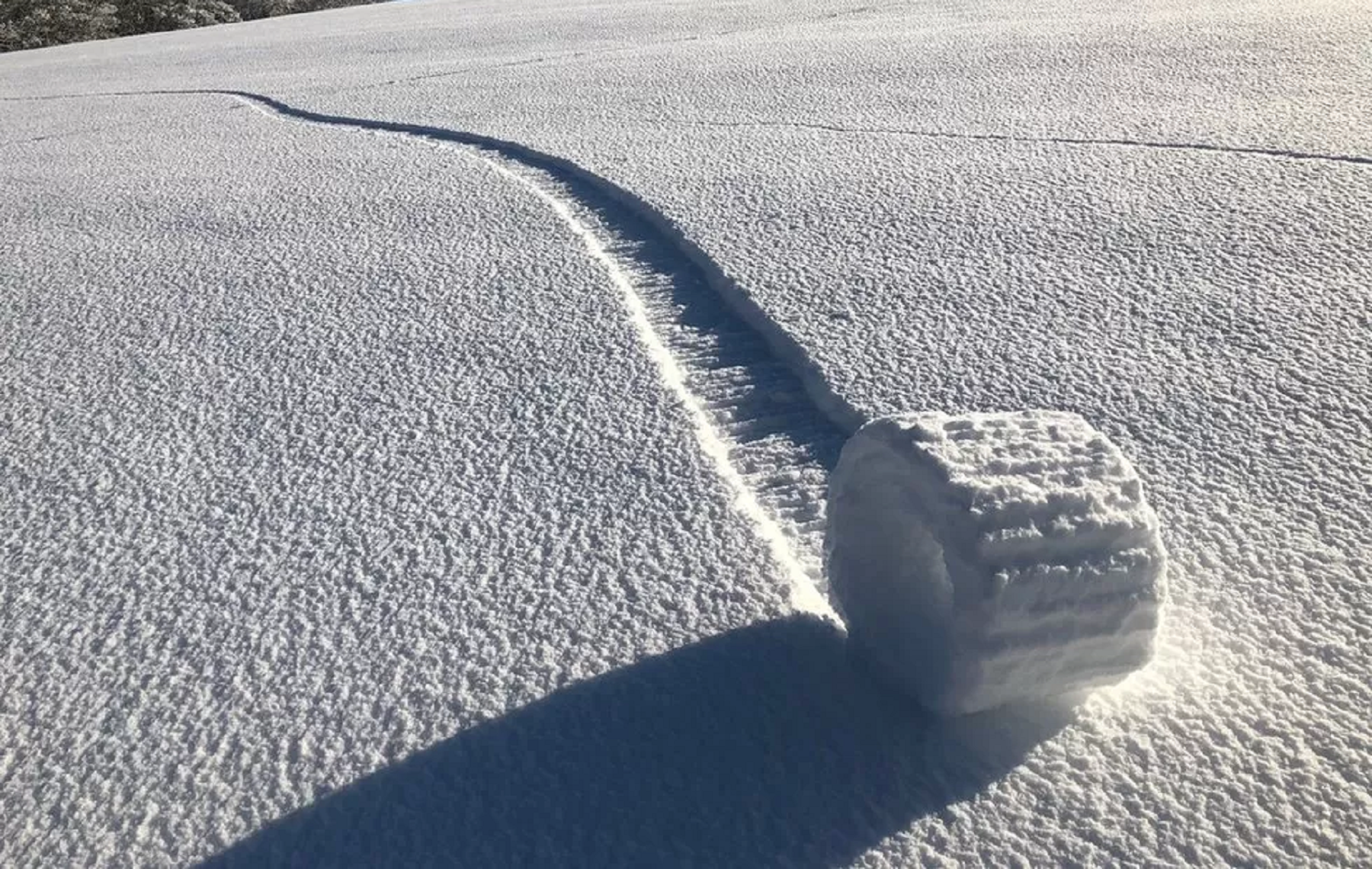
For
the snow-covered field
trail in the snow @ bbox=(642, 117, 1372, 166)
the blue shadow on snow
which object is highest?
trail in the snow @ bbox=(642, 117, 1372, 166)

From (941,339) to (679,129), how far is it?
1.62 metres

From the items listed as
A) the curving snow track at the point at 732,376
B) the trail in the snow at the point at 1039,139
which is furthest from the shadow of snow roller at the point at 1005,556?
the trail in the snow at the point at 1039,139

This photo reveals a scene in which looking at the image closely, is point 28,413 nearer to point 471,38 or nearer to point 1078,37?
point 1078,37

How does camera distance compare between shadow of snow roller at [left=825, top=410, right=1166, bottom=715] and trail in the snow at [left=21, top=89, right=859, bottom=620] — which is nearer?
shadow of snow roller at [left=825, top=410, right=1166, bottom=715]

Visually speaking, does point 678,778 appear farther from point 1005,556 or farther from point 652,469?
point 652,469

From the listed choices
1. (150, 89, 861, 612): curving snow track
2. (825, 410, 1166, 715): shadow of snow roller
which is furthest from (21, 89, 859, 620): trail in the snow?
(825, 410, 1166, 715): shadow of snow roller

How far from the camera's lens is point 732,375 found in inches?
70.1

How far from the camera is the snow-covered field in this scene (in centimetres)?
101

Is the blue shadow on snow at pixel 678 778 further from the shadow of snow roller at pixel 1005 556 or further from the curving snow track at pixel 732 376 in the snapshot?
the curving snow track at pixel 732 376

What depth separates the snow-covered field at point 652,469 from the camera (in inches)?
39.8

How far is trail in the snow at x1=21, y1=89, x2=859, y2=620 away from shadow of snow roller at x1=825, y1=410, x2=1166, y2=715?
0.52 ft

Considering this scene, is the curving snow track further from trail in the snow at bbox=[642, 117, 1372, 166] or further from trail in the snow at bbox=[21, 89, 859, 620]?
trail in the snow at bbox=[642, 117, 1372, 166]

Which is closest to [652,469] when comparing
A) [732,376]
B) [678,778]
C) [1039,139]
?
[732,376]

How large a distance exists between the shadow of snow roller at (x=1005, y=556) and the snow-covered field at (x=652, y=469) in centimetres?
6
